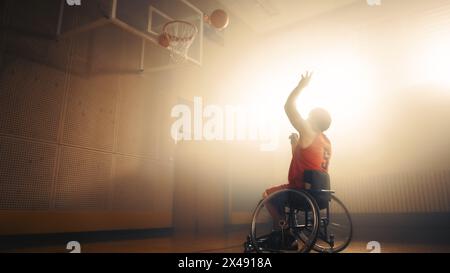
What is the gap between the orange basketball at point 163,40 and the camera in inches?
134

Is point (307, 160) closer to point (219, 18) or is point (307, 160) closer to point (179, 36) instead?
point (179, 36)

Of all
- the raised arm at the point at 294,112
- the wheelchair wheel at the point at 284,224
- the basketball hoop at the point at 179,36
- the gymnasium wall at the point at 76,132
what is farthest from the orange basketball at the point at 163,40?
the wheelchair wheel at the point at 284,224

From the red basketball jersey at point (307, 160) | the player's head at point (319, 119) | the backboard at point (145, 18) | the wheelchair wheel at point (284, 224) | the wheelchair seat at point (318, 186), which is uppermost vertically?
the backboard at point (145, 18)

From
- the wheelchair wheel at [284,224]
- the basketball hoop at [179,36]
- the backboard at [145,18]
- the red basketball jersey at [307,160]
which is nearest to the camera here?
the wheelchair wheel at [284,224]

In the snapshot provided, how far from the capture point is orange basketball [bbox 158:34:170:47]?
339cm

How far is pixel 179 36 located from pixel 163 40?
0.26 m

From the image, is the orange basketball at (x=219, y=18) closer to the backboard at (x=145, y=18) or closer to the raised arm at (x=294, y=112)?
the backboard at (x=145, y=18)

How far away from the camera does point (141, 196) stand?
3.64 meters

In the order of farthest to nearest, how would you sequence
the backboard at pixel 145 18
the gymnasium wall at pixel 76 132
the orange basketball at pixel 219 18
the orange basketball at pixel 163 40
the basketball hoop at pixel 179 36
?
the orange basketball at pixel 219 18
the basketball hoop at pixel 179 36
the orange basketball at pixel 163 40
the backboard at pixel 145 18
the gymnasium wall at pixel 76 132

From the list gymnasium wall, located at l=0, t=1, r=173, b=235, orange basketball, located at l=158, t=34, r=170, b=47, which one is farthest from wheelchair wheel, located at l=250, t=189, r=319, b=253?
orange basketball, located at l=158, t=34, r=170, b=47

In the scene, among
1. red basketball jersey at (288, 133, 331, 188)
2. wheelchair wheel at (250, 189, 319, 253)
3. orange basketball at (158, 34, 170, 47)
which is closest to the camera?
wheelchair wheel at (250, 189, 319, 253)

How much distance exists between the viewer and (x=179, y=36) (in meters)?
3.59

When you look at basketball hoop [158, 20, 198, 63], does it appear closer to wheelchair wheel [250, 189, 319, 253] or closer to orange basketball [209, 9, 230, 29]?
orange basketball [209, 9, 230, 29]

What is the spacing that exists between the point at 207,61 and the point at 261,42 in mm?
1846
